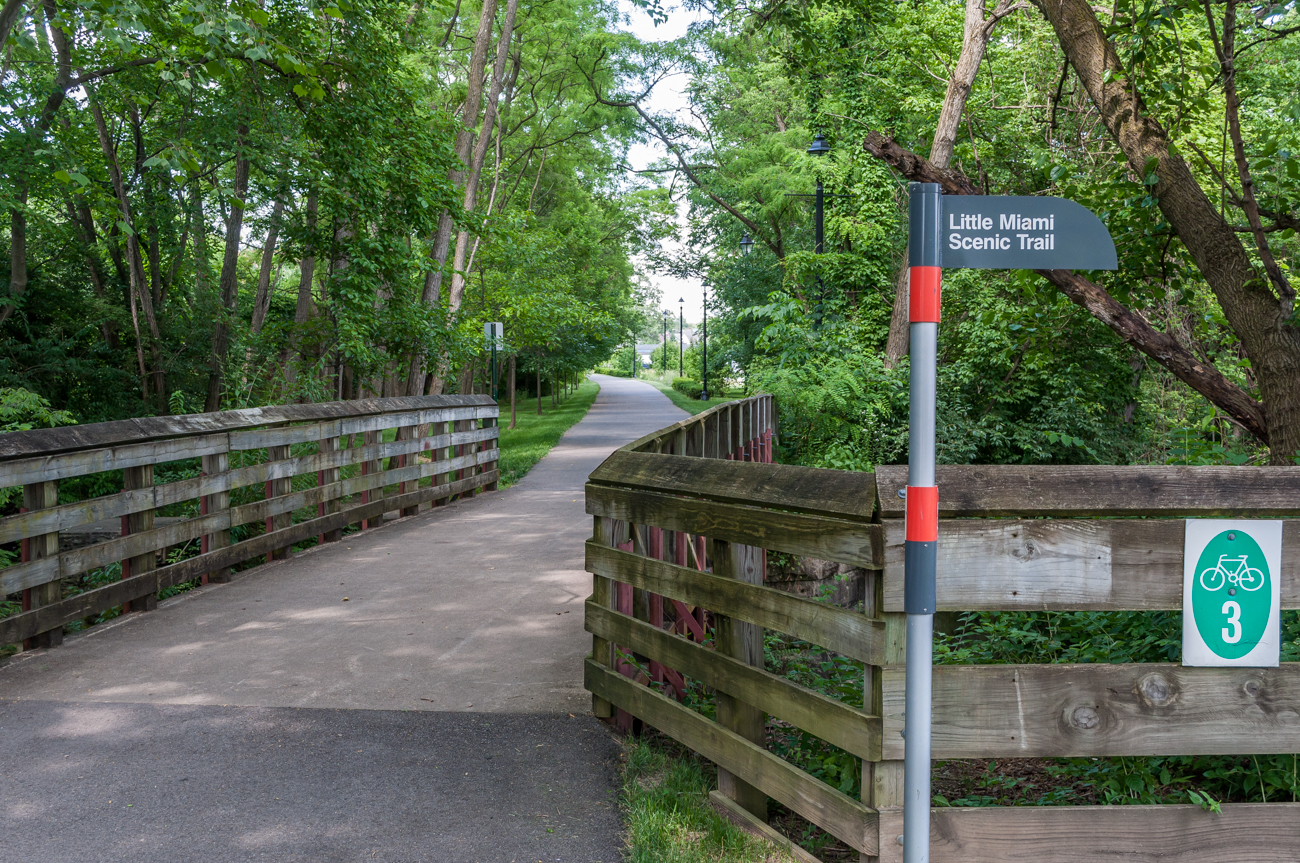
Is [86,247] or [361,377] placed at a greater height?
[86,247]

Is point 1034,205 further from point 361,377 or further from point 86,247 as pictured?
point 86,247

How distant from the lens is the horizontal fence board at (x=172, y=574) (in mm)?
5348

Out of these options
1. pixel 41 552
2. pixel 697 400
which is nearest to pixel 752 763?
pixel 41 552

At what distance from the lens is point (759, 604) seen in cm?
332

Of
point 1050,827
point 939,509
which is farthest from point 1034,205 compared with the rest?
point 1050,827

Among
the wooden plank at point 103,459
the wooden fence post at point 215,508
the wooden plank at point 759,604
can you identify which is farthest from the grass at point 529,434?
the wooden plank at point 759,604

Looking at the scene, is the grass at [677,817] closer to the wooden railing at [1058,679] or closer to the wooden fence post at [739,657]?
the wooden fence post at [739,657]

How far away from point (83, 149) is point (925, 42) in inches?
607

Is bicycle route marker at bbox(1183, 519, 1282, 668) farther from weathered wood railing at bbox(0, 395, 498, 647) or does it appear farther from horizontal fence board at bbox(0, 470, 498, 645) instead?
horizontal fence board at bbox(0, 470, 498, 645)

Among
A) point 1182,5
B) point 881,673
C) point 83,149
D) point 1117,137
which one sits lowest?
point 881,673

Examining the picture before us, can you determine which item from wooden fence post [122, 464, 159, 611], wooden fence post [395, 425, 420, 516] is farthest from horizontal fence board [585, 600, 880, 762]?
wooden fence post [395, 425, 420, 516]

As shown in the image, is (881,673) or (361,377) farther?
(361,377)

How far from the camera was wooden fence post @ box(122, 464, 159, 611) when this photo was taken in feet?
20.5

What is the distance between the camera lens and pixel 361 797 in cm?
368
